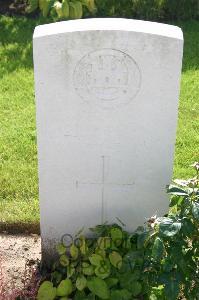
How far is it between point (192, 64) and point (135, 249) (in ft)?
11.4

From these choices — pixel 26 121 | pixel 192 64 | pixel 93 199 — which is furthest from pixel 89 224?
pixel 192 64

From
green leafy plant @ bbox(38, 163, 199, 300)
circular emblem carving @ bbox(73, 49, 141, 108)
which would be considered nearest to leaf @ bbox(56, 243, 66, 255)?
green leafy plant @ bbox(38, 163, 199, 300)

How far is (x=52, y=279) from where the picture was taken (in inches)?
132

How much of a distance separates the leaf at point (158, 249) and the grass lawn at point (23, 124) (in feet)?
4.37

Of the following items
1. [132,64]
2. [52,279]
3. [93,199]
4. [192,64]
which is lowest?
[52,279]

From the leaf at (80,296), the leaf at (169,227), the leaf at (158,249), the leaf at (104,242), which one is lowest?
the leaf at (80,296)

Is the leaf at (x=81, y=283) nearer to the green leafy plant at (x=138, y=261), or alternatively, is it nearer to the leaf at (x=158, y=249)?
the green leafy plant at (x=138, y=261)

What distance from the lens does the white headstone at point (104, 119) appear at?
293 cm

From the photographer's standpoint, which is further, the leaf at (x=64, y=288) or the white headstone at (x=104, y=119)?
the leaf at (x=64, y=288)

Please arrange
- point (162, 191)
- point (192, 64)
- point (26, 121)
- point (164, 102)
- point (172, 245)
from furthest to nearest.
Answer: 1. point (192, 64)
2. point (26, 121)
3. point (162, 191)
4. point (164, 102)
5. point (172, 245)

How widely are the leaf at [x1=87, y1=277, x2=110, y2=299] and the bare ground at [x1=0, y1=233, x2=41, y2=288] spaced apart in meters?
0.51

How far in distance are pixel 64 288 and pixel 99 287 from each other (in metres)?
0.20

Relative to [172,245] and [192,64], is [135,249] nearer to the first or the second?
[172,245]

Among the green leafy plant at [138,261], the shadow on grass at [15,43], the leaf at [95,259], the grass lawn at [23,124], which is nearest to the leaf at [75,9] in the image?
the grass lawn at [23,124]
